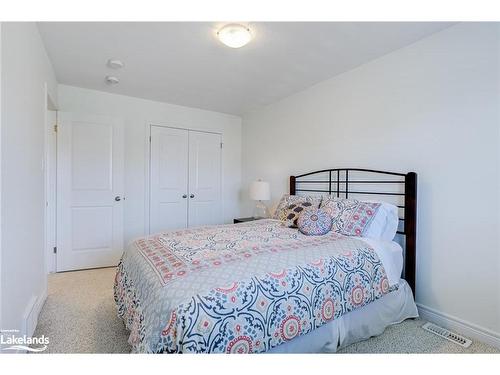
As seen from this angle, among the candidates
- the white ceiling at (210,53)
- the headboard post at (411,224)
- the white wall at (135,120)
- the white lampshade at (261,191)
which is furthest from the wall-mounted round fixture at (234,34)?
the white wall at (135,120)

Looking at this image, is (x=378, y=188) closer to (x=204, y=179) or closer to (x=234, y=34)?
(x=234, y=34)

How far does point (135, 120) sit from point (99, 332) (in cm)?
273

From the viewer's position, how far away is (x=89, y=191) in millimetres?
3303

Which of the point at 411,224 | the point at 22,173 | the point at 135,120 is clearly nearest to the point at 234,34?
the point at 22,173

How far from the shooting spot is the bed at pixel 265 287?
45.3 inches

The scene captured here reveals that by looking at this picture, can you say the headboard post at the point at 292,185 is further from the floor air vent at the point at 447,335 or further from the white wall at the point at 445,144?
the floor air vent at the point at 447,335

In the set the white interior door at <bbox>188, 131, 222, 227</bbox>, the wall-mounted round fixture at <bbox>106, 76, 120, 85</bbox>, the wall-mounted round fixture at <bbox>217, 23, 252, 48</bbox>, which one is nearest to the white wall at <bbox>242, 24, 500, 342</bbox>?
the wall-mounted round fixture at <bbox>217, 23, 252, 48</bbox>

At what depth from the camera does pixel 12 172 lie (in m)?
1.46

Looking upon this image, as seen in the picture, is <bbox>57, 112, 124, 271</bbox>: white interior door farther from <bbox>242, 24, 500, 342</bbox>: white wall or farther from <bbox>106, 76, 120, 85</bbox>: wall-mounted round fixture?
<bbox>242, 24, 500, 342</bbox>: white wall

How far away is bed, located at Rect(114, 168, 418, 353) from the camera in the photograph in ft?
3.77
